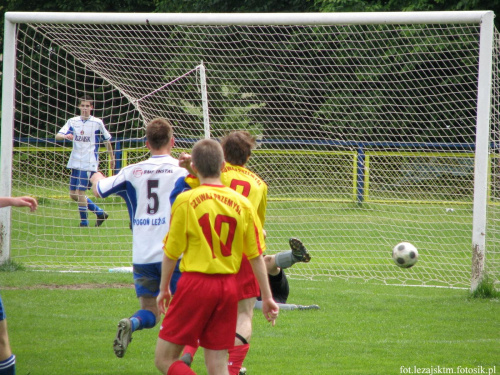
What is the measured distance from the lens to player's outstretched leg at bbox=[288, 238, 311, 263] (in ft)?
16.3

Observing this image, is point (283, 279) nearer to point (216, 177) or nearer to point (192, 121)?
point (216, 177)

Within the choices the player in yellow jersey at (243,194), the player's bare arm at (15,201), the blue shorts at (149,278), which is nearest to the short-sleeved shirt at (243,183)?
the player in yellow jersey at (243,194)

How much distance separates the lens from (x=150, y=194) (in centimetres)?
475

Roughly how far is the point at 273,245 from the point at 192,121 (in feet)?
7.50

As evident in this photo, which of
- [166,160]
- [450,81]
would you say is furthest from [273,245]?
[166,160]

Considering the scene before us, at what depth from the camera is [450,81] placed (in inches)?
443

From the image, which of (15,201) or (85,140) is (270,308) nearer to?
(15,201)

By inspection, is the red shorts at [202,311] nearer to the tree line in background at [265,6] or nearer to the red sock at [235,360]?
the red sock at [235,360]

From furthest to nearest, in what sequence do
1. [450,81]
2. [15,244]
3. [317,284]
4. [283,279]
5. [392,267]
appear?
[450,81] < [15,244] < [392,267] < [317,284] < [283,279]

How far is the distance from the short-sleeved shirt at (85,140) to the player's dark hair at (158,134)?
581 cm

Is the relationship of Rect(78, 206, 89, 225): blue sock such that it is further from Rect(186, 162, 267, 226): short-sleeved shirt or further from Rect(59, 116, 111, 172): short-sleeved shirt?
Rect(186, 162, 267, 226): short-sleeved shirt

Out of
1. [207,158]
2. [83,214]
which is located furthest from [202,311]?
[83,214]

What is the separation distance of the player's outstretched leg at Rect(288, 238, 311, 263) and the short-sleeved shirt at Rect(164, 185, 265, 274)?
1.28 meters

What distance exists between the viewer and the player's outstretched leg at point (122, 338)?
4445 mm
